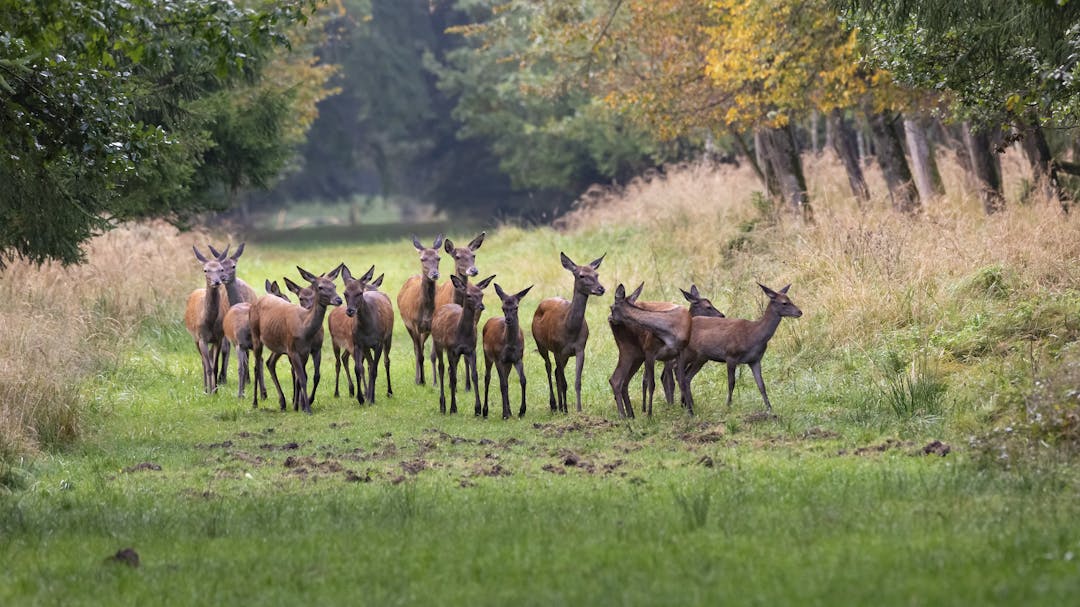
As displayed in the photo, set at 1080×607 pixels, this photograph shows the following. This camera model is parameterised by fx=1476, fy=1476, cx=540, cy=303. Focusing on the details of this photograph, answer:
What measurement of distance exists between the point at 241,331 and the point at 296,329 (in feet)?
4.82

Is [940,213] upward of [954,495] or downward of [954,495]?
upward

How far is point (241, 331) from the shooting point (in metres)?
17.9

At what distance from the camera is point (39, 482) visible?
37.5 ft

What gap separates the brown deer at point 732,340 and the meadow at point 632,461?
0.47 m

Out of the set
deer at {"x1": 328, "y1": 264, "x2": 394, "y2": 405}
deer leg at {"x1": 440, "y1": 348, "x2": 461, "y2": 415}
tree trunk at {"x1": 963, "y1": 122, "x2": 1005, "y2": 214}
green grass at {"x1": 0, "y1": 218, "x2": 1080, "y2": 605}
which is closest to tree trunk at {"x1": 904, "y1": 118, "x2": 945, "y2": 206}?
tree trunk at {"x1": 963, "y1": 122, "x2": 1005, "y2": 214}

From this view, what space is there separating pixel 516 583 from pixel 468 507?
2262mm

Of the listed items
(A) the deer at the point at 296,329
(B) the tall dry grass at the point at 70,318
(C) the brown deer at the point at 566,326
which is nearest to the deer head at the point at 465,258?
(A) the deer at the point at 296,329

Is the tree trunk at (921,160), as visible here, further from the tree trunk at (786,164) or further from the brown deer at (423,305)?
the brown deer at (423,305)

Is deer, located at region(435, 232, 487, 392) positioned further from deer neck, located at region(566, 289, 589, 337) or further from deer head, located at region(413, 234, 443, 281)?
deer neck, located at region(566, 289, 589, 337)

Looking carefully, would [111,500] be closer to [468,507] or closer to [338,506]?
[338,506]

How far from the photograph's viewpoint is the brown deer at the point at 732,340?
14094 millimetres

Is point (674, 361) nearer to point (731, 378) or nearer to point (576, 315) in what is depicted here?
point (731, 378)

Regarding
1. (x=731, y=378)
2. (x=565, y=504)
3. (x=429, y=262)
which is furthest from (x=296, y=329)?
(x=565, y=504)

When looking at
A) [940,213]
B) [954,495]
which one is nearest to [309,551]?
[954,495]
